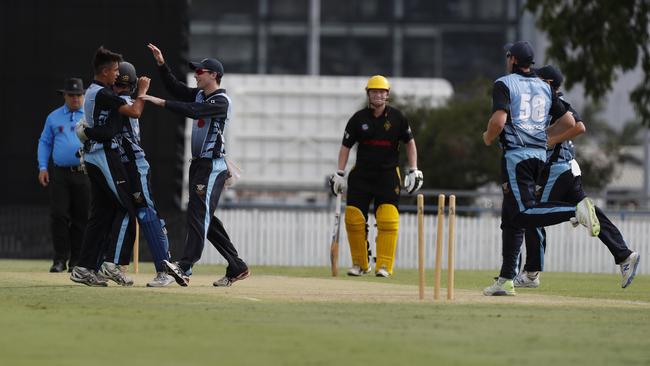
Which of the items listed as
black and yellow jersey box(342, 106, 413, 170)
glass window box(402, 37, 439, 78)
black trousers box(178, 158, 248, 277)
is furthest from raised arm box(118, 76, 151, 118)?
glass window box(402, 37, 439, 78)

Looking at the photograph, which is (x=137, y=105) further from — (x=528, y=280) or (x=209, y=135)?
(x=528, y=280)

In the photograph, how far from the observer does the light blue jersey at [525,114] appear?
41.9ft

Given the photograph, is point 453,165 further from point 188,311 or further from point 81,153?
point 188,311

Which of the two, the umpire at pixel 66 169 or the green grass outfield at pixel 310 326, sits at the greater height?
the umpire at pixel 66 169

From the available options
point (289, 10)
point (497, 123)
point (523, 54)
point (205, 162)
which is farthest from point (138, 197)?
point (289, 10)

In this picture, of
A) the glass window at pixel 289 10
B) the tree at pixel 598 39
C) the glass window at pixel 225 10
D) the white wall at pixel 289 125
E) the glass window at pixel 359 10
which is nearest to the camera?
the tree at pixel 598 39

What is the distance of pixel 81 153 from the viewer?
13.3 metres

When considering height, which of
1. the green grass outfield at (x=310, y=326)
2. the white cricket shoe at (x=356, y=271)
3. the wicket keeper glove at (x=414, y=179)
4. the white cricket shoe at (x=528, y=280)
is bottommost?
the white cricket shoe at (x=356, y=271)

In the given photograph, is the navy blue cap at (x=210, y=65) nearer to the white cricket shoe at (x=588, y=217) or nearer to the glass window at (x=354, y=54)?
the white cricket shoe at (x=588, y=217)

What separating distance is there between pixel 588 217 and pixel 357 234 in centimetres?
516

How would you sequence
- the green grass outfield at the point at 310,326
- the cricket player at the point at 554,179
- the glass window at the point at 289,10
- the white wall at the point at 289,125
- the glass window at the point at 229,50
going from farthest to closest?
the glass window at the point at 289,10, the glass window at the point at 229,50, the white wall at the point at 289,125, the cricket player at the point at 554,179, the green grass outfield at the point at 310,326

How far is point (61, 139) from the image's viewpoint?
16547mm

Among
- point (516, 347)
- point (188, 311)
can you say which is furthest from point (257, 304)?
point (516, 347)

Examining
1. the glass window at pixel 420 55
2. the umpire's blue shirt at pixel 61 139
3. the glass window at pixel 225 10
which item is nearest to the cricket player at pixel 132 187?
the umpire's blue shirt at pixel 61 139
